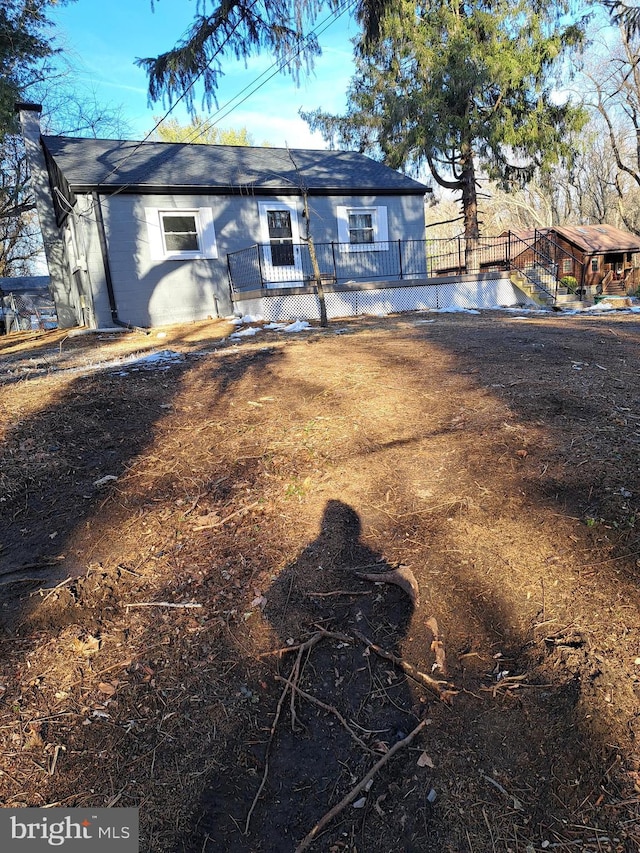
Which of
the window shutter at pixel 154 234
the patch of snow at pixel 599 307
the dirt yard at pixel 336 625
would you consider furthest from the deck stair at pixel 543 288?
the dirt yard at pixel 336 625

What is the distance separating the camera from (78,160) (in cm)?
1242

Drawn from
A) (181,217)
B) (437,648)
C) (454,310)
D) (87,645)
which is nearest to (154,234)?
(181,217)

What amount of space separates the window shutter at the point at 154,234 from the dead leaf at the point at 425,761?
40.5 feet

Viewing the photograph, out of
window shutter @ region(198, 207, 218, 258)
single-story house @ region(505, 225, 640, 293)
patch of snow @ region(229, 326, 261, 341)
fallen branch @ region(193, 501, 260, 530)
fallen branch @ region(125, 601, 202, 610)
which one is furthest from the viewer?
single-story house @ region(505, 225, 640, 293)

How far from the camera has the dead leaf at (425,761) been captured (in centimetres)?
167

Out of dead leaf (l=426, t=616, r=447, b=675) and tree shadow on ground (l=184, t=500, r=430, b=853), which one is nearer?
tree shadow on ground (l=184, t=500, r=430, b=853)

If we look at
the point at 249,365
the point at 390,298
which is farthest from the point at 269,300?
the point at 249,365

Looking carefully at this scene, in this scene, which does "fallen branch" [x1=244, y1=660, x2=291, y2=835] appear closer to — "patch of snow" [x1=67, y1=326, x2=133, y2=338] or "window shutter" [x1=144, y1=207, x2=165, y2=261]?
"patch of snow" [x1=67, y1=326, x2=133, y2=338]

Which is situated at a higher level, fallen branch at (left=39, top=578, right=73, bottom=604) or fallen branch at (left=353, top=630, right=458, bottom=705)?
fallen branch at (left=39, top=578, right=73, bottom=604)

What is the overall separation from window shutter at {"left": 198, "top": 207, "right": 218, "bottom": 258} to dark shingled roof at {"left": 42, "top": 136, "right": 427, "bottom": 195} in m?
0.54

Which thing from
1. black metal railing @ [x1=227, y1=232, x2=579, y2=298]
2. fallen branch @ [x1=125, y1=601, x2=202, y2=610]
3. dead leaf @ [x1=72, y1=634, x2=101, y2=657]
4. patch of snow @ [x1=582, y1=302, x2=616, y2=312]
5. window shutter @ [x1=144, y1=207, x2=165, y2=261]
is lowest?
dead leaf @ [x1=72, y1=634, x2=101, y2=657]

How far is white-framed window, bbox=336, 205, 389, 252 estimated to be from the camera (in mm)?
13969

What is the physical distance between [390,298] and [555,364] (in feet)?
26.5

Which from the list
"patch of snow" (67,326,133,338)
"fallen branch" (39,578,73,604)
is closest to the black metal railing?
"patch of snow" (67,326,133,338)
